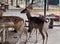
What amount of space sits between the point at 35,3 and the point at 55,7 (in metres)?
0.77

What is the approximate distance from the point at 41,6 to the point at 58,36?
211 cm

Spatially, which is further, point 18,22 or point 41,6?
point 41,6

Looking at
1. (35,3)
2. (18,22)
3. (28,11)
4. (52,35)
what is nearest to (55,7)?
(35,3)

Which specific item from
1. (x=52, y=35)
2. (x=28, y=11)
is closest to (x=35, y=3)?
(x=52, y=35)

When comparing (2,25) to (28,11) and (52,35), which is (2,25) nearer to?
(28,11)

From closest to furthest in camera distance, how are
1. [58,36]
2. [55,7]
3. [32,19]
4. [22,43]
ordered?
[32,19] → [22,43] → [58,36] → [55,7]

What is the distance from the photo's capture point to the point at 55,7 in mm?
6867

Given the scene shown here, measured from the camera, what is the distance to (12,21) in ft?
10.9

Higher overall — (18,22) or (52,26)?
(18,22)

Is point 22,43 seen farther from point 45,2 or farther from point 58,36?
point 45,2

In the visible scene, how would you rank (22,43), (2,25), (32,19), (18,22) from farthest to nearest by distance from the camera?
(22,43)
(32,19)
(18,22)
(2,25)

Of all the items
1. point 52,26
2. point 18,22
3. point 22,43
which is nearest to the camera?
Answer: point 18,22

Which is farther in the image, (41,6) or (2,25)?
(41,6)

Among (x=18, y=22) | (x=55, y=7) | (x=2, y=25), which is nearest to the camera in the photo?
(x=2, y=25)
